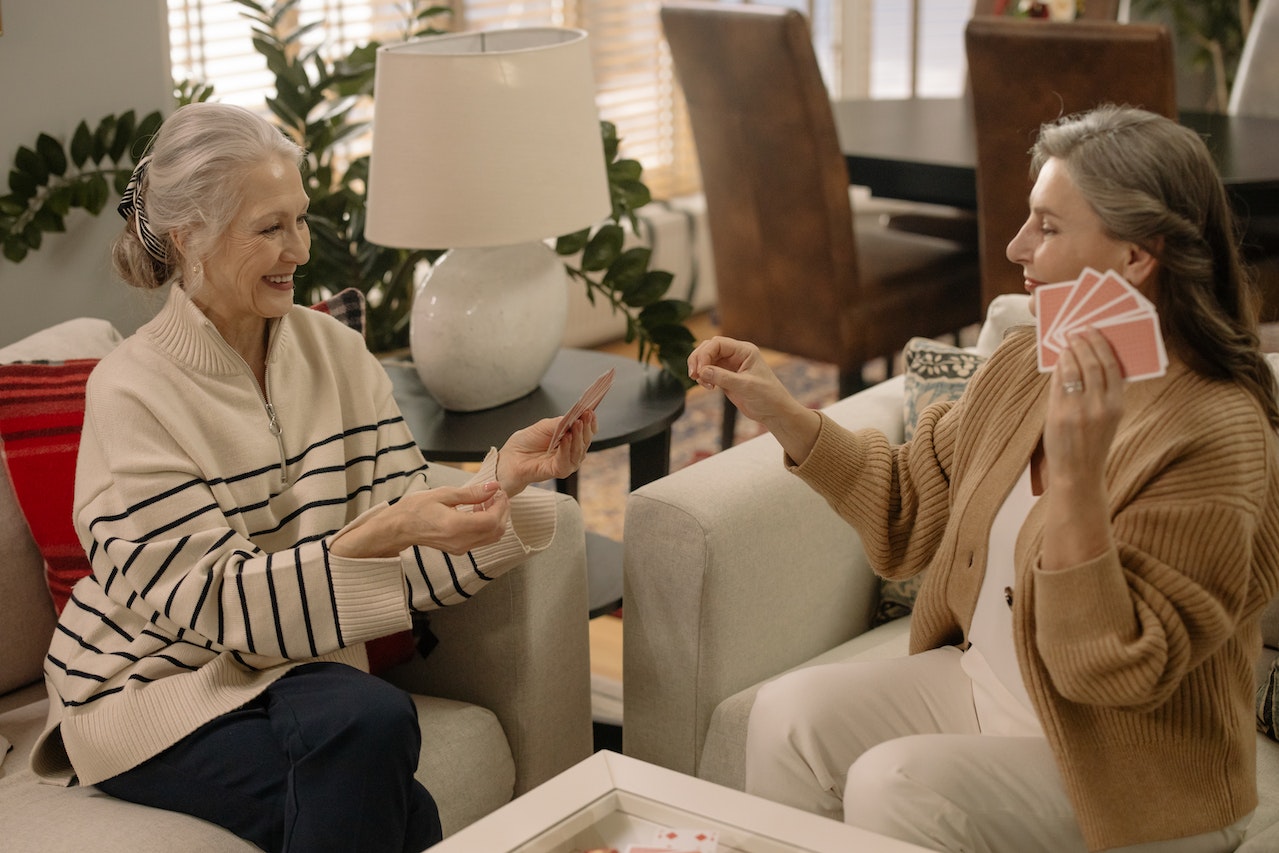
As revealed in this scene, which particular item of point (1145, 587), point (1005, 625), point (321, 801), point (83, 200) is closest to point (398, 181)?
point (83, 200)

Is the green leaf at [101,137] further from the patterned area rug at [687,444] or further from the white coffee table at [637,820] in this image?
the white coffee table at [637,820]

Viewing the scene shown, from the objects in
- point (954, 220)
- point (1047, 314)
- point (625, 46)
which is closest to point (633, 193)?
point (1047, 314)

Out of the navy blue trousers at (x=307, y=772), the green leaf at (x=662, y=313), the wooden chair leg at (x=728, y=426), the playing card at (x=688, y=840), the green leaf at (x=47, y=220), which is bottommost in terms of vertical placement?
the wooden chair leg at (x=728, y=426)

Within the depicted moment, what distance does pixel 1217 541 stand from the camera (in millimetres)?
1306

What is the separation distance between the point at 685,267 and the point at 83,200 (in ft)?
9.31

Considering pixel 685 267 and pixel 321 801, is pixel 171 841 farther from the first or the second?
pixel 685 267

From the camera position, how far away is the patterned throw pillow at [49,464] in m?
1.79

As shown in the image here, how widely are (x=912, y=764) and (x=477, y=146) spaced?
1.11 m

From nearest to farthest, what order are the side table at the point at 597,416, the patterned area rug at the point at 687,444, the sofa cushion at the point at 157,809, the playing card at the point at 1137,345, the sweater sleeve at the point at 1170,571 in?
1. the playing card at the point at 1137,345
2. the sweater sleeve at the point at 1170,571
3. the sofa cushion at the point at 157,809
4. the side table at the point at 597,416
5. the patterned area rug at the point at 687,444

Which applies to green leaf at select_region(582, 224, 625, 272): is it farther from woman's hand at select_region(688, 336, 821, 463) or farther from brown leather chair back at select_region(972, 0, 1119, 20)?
brown leather chair back at select_region(972, 0, 1119, 20)

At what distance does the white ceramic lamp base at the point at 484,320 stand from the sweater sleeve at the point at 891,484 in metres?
0.71

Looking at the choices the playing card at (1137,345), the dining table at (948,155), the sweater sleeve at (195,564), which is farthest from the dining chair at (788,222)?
the playing card at (1137,345)

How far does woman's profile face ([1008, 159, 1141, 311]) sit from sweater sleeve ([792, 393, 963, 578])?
280 millimetres

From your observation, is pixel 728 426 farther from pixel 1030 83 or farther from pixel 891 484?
pixel 891 484
